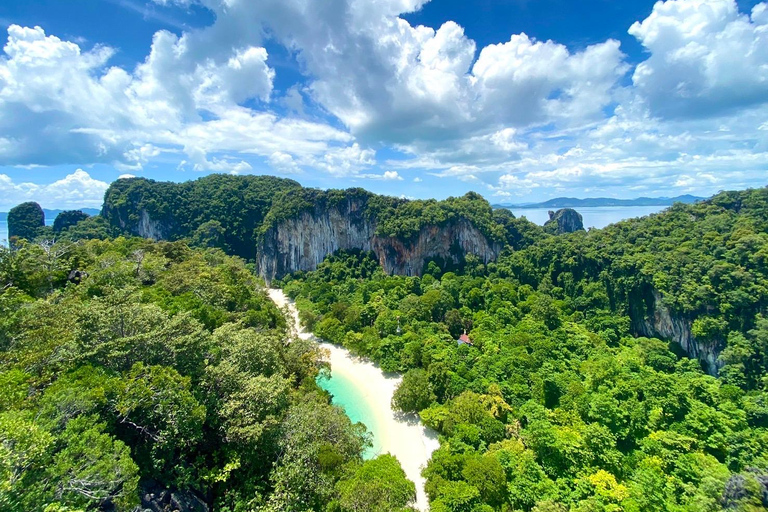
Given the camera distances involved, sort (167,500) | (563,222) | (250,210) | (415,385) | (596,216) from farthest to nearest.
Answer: (596,216) < (563,222) < (250,210) < (415,385) < (167,500)

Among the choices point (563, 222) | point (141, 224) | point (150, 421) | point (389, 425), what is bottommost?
point (389, 425)

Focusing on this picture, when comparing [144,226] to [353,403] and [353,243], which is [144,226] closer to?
[353,243]

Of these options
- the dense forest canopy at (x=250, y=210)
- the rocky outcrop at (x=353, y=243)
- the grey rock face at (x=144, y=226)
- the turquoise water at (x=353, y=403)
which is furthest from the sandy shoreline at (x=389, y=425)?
the grey rock face at (x=144, y=226)

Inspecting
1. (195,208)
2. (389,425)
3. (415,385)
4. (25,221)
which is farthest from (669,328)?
(25,221)

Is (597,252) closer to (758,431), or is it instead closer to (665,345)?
(665,345)

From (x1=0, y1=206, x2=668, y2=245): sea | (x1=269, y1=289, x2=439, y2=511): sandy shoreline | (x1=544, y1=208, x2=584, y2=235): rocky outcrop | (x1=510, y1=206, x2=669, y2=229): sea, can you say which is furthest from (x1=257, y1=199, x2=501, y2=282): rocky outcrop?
(x1=544, y1=208, x2=584, y2=235): rocky outcrop

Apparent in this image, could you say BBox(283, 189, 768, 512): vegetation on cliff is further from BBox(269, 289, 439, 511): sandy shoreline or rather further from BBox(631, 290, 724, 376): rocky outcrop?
BBox(269, 289, 439, 511): sandy shoreline

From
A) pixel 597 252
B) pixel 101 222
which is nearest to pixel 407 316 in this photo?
pixel 597 252
